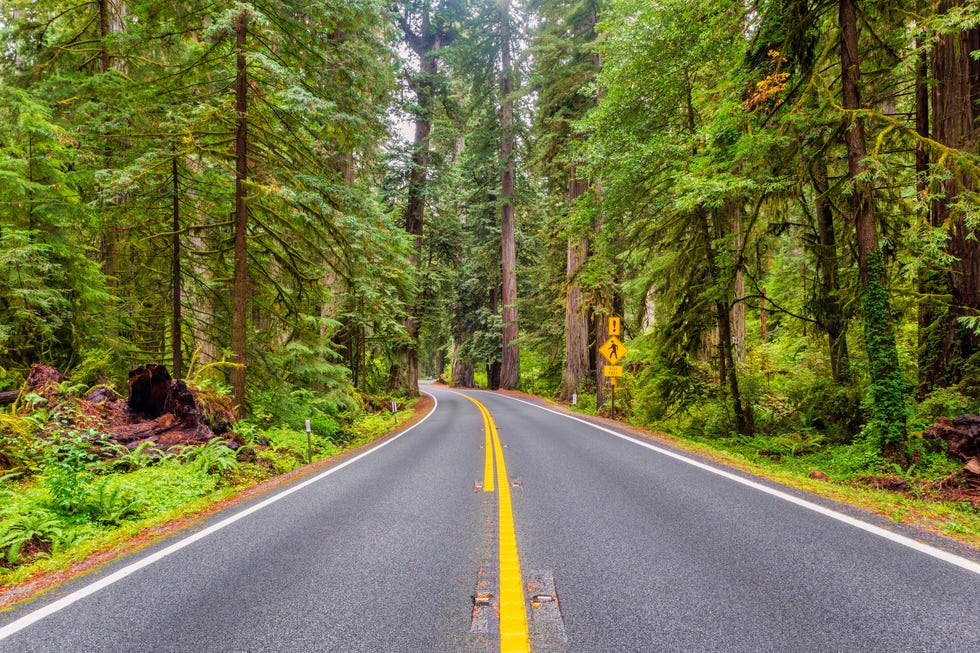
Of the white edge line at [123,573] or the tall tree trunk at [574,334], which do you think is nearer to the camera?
the white edge line at [123,573]

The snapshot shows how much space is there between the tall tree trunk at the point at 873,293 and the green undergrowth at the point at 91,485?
10.2 meters

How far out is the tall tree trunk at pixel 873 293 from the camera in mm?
6715

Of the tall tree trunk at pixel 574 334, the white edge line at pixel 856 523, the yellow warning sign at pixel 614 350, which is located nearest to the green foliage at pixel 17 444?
the white edge line at pixel 856 523

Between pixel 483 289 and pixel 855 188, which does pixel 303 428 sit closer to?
pixel 855 188

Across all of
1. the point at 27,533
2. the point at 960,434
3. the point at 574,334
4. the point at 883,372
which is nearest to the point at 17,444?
the point at 27,533

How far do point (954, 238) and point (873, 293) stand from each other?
6.99ft

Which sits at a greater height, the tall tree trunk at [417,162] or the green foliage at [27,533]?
the tall tree trunk at [417,162]

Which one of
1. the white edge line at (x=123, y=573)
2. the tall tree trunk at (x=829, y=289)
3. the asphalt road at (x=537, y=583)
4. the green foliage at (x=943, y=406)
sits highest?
the tall tree trunk at (x=829, y=289)

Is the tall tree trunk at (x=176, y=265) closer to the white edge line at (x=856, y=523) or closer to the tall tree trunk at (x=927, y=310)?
the white edge line at (x=856, y=523)

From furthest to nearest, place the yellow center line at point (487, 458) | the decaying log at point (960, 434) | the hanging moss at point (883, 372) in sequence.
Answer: the hanging moss at point (883, 372)
the yellow center line at point (487, 458)
the decaying log at point (960, 434)

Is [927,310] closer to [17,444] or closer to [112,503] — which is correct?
[112,503]

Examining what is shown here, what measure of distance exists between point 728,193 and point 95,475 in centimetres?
1181

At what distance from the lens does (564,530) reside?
4176 millimetres

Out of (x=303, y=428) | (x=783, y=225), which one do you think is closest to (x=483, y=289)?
(x=303, y=428)
